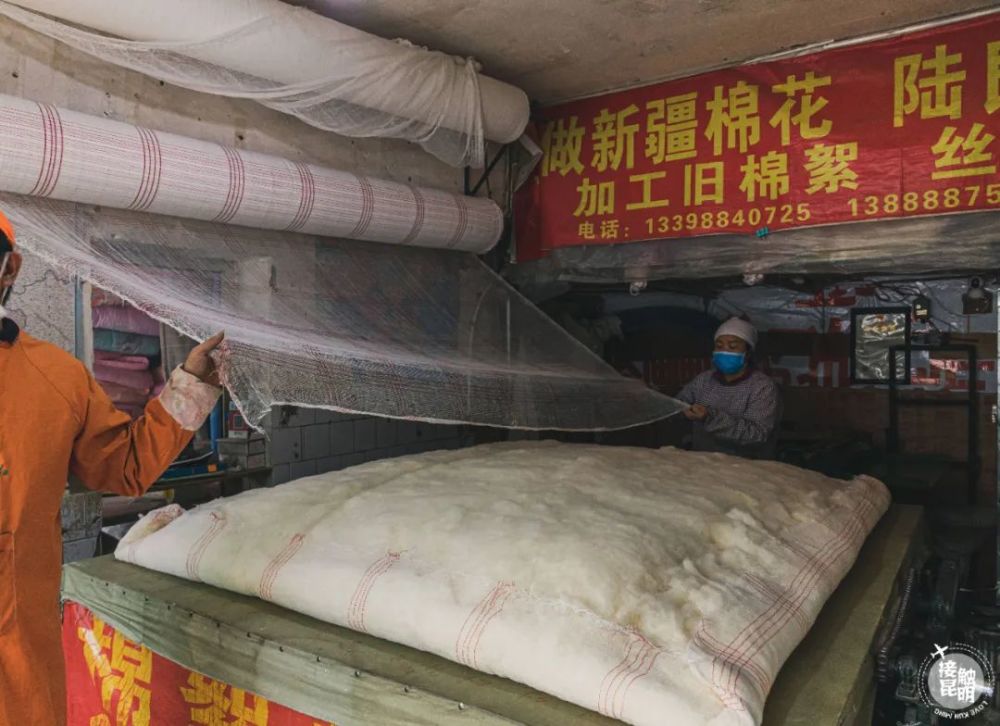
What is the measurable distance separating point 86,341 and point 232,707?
51.8 inches

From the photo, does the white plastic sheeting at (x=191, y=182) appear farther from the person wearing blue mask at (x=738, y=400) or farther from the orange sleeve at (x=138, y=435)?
the person wearing blue mask at (x=738, y=400)

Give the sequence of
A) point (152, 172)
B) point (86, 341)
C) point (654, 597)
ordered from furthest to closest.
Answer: point (86, 341) → point (152, 172) → point (654, 597)

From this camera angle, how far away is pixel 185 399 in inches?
53.4

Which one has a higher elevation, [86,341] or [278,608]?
[86,341]

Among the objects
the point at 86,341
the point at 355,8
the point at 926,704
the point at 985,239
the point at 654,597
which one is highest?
the point at 355,8

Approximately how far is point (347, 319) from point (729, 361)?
200 centimetres

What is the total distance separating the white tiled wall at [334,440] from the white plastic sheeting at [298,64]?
50.1 inches

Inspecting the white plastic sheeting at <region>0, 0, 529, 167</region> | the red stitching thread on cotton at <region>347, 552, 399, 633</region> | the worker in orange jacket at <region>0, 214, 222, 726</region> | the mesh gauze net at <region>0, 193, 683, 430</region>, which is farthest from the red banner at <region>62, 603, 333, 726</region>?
the white plastic sheeting at <region>0, 0, 529, 167</region>

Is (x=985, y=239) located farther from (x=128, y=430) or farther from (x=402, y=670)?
(x=128, y=430)

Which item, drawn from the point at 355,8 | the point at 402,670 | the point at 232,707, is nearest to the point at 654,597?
the point at 402,670

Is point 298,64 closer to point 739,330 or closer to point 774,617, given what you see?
point 774,617

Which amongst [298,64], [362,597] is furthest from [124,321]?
[362,597]

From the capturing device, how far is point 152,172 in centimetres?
183

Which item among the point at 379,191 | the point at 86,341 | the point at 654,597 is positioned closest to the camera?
the point at 654,597
